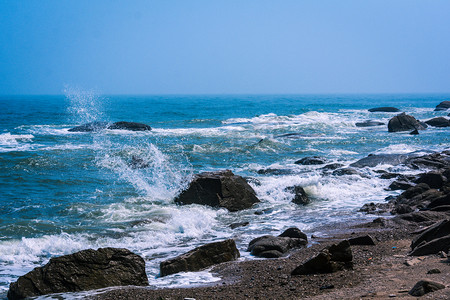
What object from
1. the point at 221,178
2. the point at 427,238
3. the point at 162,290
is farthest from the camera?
the point at 221,178

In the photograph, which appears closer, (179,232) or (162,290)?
(162,290)

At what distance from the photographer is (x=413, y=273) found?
5.71 m

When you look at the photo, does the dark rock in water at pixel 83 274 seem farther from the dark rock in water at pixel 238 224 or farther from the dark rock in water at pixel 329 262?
the dark rock in water at pixel 238 224

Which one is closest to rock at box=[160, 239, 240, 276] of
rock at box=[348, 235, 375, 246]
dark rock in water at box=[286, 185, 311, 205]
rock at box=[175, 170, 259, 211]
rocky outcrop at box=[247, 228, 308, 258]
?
rocky outcrop at box=[247, 228, 308, 258]

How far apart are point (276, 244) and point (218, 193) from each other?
4499 mm

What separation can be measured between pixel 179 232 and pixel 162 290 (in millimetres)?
3977

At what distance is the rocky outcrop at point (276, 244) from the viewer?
7906 mm

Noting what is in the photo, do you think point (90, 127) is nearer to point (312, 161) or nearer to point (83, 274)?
point (312, 161)

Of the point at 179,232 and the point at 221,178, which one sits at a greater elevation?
the point at 221,178

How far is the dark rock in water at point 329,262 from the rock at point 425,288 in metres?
1.66

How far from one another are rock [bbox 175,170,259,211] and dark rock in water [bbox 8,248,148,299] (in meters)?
5.55

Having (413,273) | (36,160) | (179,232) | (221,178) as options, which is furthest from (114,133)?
(413,273)

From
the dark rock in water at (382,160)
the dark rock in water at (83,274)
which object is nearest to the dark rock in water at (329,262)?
the dark rock in water at (83,274)

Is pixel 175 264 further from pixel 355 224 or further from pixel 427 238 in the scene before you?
pixel 355 224
